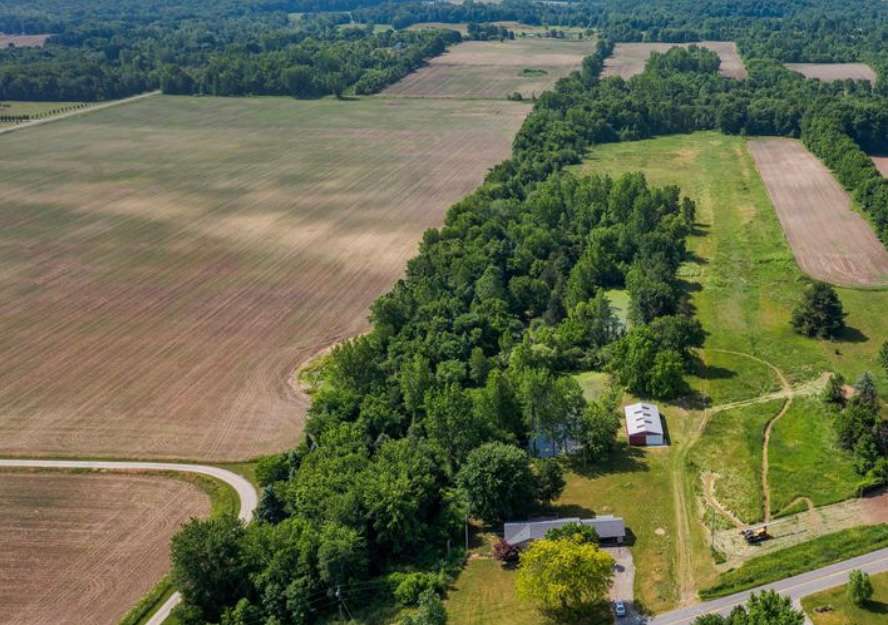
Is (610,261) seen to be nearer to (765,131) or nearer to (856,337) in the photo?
(856,337)

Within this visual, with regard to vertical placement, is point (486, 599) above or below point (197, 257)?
below

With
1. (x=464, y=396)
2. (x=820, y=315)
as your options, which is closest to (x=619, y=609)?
(x=464, y=396)

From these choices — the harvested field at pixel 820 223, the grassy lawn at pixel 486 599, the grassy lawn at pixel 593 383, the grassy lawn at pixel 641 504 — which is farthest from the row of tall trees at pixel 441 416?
the harvested field at pixel 820 223

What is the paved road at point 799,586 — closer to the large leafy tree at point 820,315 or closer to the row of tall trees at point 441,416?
the row of tall trees at point 441,416

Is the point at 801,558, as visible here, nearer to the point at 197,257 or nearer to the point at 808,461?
the point at 808,461

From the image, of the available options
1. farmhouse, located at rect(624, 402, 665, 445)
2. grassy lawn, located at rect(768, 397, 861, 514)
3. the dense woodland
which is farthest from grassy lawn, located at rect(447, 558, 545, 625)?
grassy lawn, located at rect(768, 397, 861, 514)

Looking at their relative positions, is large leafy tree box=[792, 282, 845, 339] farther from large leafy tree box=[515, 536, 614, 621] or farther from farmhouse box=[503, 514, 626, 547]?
large leafy tree box=[515, 536, 614, 621]
